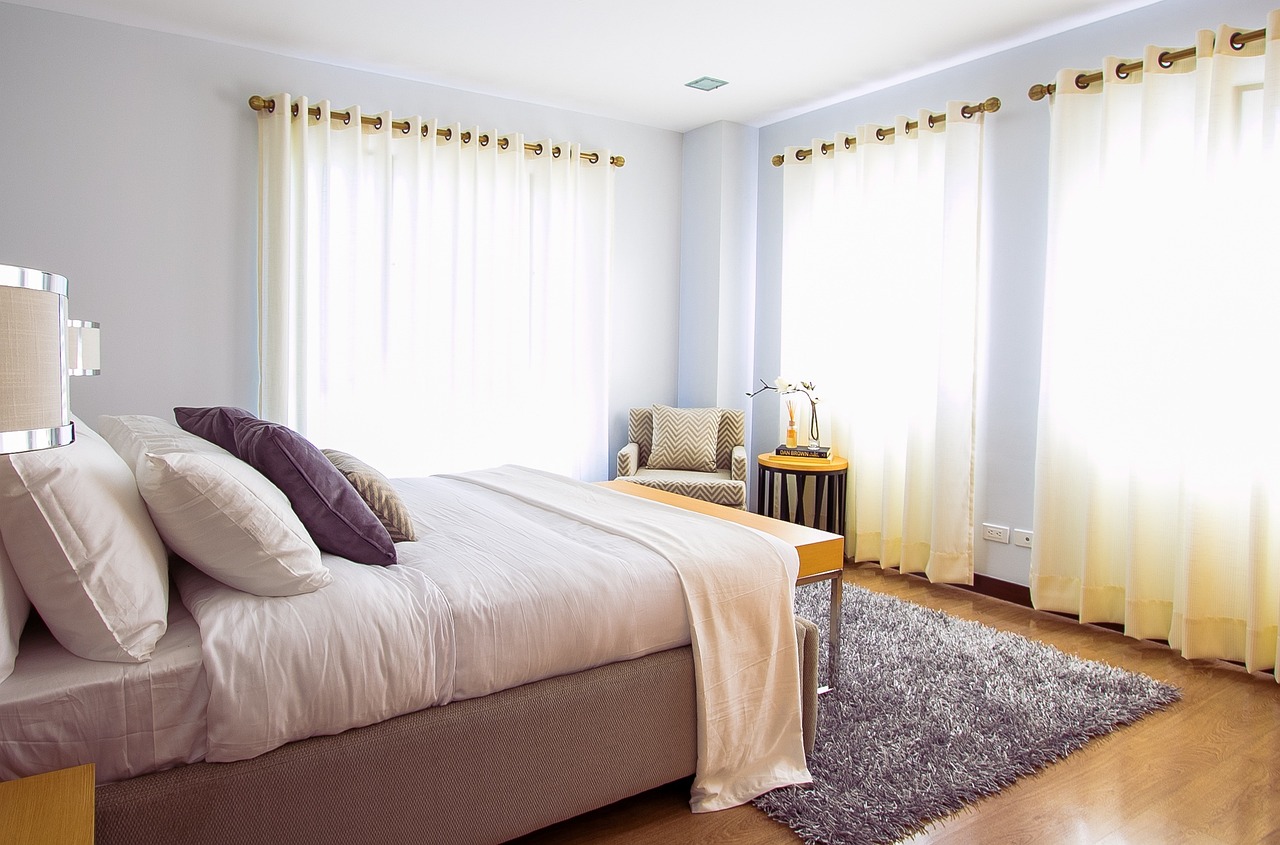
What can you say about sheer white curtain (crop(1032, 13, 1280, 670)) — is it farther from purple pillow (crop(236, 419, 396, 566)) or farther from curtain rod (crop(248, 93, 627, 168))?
purple pillow (crop(236, 419, 396, 566))

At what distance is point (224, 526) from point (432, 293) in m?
3.07

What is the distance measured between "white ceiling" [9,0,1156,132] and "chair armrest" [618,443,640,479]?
205 cm

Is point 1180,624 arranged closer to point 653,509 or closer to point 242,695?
point 653,509

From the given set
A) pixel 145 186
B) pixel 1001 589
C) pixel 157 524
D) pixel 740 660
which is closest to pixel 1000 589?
pixel 1001 589

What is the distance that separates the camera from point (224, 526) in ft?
5.71

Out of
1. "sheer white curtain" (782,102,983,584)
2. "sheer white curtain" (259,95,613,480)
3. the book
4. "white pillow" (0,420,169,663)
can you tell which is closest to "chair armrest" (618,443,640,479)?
"sheer white curtain" (259,95,613,480)

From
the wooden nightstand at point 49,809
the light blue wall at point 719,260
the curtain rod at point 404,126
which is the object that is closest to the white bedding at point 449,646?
the wooden nightstand at point 49,809

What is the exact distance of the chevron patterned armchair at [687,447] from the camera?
16.1 feet

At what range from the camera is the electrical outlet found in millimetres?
4117

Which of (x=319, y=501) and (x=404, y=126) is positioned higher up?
(x=404, y=126)

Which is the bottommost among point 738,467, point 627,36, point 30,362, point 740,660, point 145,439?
point 740,660

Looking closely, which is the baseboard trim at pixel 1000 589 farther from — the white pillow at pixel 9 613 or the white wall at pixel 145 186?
the white pillow at pixel 9 613

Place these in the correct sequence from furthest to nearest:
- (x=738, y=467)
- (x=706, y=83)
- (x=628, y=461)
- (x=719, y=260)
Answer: (x=719, y=260) < (x=628, y=461) < (x=738, y=467) < (x=706, y=83)

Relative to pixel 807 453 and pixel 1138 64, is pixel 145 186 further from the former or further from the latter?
pixel 1138 64
